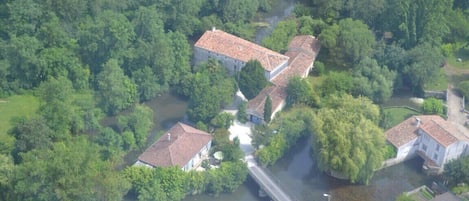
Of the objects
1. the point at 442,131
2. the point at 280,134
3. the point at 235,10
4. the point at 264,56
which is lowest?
the point at 280,134

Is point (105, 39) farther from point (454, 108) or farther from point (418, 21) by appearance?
point (454, 108)

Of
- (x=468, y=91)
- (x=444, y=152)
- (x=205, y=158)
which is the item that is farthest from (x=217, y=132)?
(x=468, y=91)

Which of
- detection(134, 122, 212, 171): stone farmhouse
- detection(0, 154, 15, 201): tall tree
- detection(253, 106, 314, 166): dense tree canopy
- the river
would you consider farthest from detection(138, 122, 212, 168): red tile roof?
detection(0, 154, 15, 201): tall tree

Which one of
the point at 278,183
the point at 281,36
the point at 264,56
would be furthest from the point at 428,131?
the point at 281,36

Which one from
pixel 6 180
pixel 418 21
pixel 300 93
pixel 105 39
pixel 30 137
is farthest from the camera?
pixel 418 21

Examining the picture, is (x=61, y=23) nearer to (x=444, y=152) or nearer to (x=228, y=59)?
(x=228, y=59)

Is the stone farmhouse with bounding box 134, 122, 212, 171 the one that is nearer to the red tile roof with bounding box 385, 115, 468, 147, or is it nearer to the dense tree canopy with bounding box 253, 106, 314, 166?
the dense tree canopy with bounding box 253, 106, 314, 166
